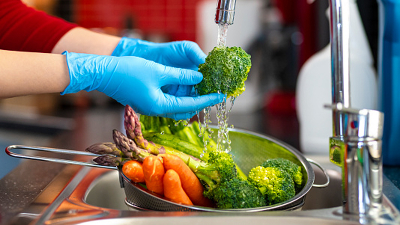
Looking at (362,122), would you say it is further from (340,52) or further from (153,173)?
(153,173)

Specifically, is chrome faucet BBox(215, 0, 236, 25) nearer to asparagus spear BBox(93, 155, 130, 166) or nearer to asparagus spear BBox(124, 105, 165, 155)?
asparagus spear BBox(124, 105, 165, 155)

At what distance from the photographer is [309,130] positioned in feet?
4.63

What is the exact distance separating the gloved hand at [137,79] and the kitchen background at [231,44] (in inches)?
16.9

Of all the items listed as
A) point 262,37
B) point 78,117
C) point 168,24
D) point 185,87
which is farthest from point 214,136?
point 168,24

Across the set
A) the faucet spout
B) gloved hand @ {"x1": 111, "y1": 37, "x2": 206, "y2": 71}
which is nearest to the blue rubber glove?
gloved hand @ {"x1": 111, "y1": 37, "x2": 206, "y2": 71}

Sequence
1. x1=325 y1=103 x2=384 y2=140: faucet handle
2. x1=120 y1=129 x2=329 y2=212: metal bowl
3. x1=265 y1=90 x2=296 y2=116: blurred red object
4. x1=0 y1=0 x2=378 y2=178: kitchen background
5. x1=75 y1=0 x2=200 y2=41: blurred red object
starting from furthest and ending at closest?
x1=75 y1=0 x2=200 y2=41: blurred red object < x1=265 y1=90 x2=296 y2=116: blurred red object < x1=0 y1=0 x2=378 y2=178: kitchen background < x1=120 y1=129 x2=329 y2=212: metal bowl < x1=325 y1=103 x2=384 y2=140: faucet handle

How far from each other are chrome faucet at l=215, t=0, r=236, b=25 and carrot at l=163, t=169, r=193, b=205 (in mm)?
352

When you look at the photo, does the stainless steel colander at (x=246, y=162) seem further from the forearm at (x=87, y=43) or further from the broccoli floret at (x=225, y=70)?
the forearm at (x=87, y=43)

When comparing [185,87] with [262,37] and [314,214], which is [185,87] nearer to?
[314,214]

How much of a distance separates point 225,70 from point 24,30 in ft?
2.72

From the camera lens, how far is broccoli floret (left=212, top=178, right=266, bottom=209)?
0.84m

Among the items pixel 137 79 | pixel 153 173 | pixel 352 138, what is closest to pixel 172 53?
pixel 137 79

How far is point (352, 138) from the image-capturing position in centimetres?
70

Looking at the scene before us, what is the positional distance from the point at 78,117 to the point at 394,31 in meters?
1.98
